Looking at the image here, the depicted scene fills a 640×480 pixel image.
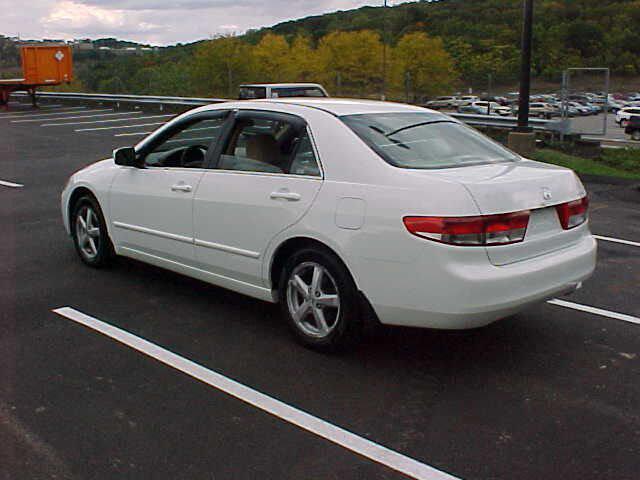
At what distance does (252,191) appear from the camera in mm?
4961

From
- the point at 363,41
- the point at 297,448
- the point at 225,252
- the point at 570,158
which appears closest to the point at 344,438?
the point at 297,448

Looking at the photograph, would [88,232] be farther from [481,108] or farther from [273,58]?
[273,58]

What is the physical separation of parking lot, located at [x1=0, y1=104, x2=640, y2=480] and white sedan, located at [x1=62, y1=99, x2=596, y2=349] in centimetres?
38

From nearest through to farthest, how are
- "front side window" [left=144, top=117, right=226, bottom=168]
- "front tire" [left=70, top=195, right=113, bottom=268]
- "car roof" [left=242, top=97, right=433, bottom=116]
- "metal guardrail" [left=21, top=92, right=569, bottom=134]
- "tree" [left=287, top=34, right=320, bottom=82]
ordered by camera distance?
1. "car roof" [left=242, top=97, right=433, bottom=116]
2. "front side window" [left=144, top=117, right=226, bottom=168]
3. "front tire" [left=70, top=195, right=113, bottom=268]
4. "metal guardrail" [left=21, top=92, right=569, bottom=134]
5. "tree" [left=287, top=34, right=320, bottom=82]

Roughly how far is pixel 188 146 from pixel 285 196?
1.51 m

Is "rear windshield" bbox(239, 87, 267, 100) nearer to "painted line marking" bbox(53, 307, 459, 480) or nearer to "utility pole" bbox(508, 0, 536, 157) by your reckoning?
"utility pole" bbox(508, 0, 536, 157)

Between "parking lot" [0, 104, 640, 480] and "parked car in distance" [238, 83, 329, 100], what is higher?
"parked car in distance" [238, 83, 329, 100]

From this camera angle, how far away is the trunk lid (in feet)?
13.5

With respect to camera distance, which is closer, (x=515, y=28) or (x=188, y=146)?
(x=188, y=146)

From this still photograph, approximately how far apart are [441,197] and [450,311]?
627 millimetres

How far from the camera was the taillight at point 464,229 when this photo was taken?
403cm

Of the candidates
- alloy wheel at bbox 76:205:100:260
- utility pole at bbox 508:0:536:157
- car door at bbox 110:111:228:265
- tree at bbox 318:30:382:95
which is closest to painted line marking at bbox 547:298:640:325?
car door at bbox 110:111:228:265

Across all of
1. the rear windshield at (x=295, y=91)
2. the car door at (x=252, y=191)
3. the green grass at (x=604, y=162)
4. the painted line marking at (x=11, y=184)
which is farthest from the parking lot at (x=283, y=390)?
the rear windshield at (x=295, y=91)

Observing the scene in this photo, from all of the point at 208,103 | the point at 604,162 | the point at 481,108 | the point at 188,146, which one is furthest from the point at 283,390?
the point at 481,108
